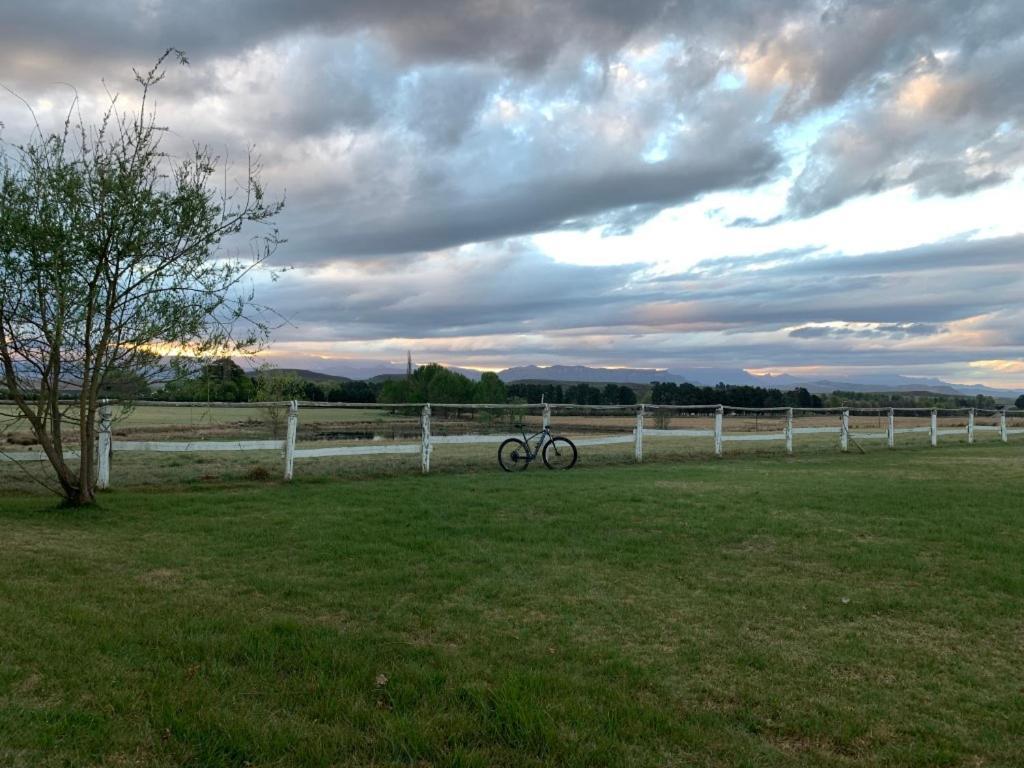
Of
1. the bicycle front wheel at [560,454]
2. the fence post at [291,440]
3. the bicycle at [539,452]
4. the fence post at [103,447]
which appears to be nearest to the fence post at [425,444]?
the bicycle at [539,452]

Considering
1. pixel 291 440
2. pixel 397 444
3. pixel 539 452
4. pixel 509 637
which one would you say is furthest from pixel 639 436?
pixel 509 637

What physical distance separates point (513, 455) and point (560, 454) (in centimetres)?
133

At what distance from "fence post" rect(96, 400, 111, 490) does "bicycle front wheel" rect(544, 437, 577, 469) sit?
25.8 feet

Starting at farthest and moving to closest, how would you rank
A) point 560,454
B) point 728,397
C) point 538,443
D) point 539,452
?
point 728,397 → point 560,454 → point 539,452 → point 538,443

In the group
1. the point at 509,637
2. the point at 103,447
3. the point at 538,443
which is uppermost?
the point at 103,447

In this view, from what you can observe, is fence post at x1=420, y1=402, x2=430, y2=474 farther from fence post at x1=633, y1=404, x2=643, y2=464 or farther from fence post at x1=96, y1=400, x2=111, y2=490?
fence post at x1=633, y1=404, x2=643, y2=464

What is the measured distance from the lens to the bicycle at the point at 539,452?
1435 centimetres

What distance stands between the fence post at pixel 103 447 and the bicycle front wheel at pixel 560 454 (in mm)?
7869

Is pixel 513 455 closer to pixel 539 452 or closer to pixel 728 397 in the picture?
pixel 539 452

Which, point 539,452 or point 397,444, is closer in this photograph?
point 397,444

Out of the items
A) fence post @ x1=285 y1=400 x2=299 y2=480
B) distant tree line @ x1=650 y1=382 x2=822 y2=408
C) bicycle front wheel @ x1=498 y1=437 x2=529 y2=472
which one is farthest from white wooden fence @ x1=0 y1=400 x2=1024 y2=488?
distant tree line @ x1=650 y1=382 x2=822 y2=408

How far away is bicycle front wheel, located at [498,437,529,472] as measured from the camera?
Answer: 562 inches

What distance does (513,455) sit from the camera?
14258 mm

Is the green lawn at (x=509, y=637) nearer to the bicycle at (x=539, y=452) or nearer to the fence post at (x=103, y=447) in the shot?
the fence post at (x=103, y=447)
